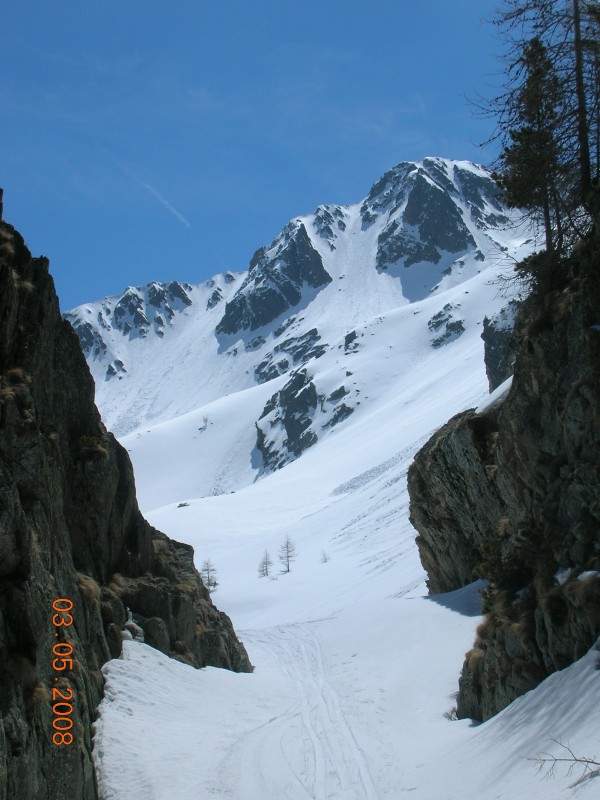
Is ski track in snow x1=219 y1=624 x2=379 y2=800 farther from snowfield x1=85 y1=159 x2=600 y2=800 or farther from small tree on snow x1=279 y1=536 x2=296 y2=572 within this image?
small tree on snow x1=279 y1=536 x2=296 y2=572

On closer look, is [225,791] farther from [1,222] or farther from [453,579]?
[453,579]

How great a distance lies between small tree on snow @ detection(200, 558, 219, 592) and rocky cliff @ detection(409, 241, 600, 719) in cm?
4282

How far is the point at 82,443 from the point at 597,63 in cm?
1558

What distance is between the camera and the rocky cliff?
523 inches

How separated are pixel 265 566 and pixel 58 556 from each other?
178ft

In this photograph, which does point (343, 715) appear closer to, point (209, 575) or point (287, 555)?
point (209, 575)

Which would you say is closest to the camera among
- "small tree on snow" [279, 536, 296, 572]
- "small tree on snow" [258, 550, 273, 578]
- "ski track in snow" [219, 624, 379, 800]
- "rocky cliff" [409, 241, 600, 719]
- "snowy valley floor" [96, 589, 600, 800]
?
"snowy valley floor" [96, 589, 600, 800]

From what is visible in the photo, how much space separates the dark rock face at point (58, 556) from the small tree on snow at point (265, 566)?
128 ft

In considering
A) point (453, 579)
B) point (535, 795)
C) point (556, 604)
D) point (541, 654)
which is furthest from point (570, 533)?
point (453, 579)

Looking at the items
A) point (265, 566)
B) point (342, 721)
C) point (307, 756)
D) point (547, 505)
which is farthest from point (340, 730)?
point (265, 566)

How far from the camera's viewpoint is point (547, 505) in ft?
49.1

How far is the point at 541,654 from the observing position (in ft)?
45.5
